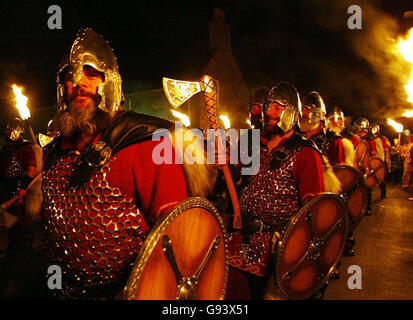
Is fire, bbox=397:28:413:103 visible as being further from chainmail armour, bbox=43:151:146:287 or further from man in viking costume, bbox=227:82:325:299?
chainmail armour, bbox=43:151:146:287

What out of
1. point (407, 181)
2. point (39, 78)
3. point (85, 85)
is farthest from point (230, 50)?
point (85, 85)

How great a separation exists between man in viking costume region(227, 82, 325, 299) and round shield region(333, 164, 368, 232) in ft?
5.80

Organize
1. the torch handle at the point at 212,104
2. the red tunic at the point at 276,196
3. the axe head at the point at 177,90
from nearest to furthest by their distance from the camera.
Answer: the red tunic at the point at 276,196, the axe head at the point at 177,90, the torch handle at the point at 212,104

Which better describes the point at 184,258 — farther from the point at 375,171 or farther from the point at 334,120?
the point at 375,171

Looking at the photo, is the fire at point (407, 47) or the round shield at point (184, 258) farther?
the fire at point (407, 47)

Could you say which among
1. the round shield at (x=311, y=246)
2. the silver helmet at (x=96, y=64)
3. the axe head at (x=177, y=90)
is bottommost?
the round shield at (x=311, y=246)

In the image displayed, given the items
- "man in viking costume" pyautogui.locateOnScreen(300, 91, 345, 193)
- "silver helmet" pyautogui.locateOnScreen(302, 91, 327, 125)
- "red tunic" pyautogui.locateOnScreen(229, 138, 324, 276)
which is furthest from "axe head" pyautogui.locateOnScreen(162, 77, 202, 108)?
"silver helmet" pyautogui.locateOnScreen(302, 91, 327, 125)

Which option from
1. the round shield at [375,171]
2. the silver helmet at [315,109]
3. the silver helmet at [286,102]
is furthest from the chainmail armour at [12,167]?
the round shield at [375,171]

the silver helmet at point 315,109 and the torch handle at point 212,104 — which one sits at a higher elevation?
the silver helmet at point 315,109

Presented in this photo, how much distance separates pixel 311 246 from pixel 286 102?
146cm

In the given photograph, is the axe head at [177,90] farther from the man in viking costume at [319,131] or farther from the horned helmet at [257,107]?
the man in viking costume at [319,131]

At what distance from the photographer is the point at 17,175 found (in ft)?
17.4

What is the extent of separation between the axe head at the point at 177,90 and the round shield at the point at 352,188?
2531mm

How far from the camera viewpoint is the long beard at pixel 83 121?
70.2 inches
